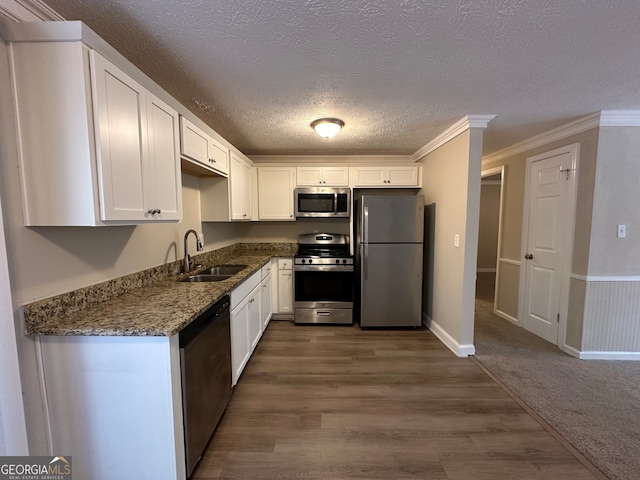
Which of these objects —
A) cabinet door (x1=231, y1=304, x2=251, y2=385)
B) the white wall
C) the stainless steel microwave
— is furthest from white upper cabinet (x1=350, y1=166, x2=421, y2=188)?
the white wall

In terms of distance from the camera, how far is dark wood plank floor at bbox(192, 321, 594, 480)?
55.4 inches

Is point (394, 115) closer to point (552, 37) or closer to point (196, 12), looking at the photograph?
point (552, 37)

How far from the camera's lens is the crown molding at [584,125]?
7.41 feet

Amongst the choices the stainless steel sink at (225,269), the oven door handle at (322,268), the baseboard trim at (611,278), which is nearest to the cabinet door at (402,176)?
the oven door handle at (322,268)

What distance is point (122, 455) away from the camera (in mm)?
1172

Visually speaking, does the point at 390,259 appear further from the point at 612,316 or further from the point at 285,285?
the point at 612,316

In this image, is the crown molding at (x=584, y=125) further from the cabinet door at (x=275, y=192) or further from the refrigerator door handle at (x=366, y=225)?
the cabinet door at (x=275, y=192)

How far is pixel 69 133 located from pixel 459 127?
9.60 ft

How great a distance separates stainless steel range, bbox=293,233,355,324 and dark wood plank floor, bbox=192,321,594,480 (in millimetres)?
730

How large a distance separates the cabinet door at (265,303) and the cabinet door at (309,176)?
1396 mm

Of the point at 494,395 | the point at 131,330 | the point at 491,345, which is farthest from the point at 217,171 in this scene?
the point at 491,345

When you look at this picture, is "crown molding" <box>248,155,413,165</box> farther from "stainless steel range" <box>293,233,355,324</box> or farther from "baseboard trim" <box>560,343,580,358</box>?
"baseboard trim" <box>560,343,580,358</box>

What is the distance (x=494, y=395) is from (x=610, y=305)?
5.34ft

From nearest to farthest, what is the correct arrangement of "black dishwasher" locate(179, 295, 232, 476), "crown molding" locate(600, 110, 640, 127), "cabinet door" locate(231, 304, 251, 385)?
"black dishwasher" locate(179, 295, 232, 476), "cabinet door" locate(231, 304, 251, 385), "crown molding" locate(600, 110, 640, 127)
